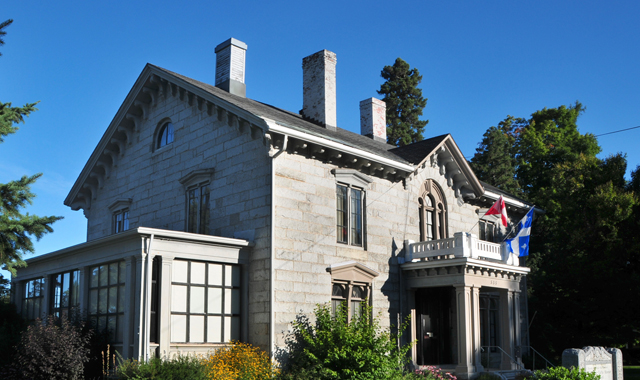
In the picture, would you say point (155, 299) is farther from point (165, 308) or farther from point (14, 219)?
point (14, 219)

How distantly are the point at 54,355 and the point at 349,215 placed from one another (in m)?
9.06

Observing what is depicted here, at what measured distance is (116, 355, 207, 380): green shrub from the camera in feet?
43.5

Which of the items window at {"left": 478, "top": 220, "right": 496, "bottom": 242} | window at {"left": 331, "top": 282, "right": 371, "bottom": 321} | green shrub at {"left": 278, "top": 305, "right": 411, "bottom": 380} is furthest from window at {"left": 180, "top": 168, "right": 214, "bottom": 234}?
window at {"left": 478, "top": 220, "right": 496, "bottom": 242}

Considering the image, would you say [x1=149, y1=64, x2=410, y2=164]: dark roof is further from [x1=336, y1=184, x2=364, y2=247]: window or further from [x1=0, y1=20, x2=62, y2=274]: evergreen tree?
[x1=0, y1=20, x2=62, y2=274]: evergreen tree

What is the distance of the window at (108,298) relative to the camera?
16.4 metres

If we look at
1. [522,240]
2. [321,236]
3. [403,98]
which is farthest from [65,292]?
[403,98]

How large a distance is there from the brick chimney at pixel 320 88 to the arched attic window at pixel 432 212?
4.17m

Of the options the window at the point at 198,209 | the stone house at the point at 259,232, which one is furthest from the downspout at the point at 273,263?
the window at the point at 198,209

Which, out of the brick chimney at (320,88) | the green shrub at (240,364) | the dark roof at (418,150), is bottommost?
the green shrub at (240,364)

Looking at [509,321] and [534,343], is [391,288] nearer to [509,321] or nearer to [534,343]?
[509,321]

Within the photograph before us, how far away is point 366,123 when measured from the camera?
93.1 feet

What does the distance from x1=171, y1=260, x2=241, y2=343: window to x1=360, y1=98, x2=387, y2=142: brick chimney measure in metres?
12.6

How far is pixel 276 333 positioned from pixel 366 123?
1403cm

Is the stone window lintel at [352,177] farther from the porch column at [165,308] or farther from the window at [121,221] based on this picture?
the window at [121,221]
